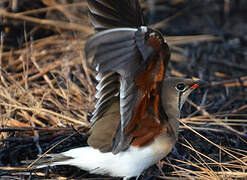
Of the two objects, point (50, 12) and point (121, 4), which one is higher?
point (121, 4)

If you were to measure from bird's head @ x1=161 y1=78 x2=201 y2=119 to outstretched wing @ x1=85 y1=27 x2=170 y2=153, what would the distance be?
0.18 metres

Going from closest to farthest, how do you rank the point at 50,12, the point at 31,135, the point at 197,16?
the point at 31,135 < the point at 50,12 < the point at 197,16

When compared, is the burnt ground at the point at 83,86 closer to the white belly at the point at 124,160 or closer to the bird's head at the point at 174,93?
the white belly at the point at 124,160

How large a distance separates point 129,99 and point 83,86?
6.12 feet

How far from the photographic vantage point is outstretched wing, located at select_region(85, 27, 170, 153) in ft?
6.49

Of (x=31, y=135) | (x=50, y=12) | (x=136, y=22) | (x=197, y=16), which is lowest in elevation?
(x=197, y=16)

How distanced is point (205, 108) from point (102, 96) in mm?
1591

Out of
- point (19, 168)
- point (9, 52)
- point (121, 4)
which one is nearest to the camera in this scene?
point (121, 4)

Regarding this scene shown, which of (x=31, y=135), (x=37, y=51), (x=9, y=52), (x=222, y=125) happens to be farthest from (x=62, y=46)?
(x=222, y=125)

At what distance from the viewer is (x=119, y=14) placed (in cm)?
241

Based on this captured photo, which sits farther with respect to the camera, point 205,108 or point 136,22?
point 205,108

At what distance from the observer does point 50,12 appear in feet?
17.5

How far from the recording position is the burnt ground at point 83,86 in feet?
10.3

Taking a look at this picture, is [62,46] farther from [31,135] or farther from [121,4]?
[121,4]
